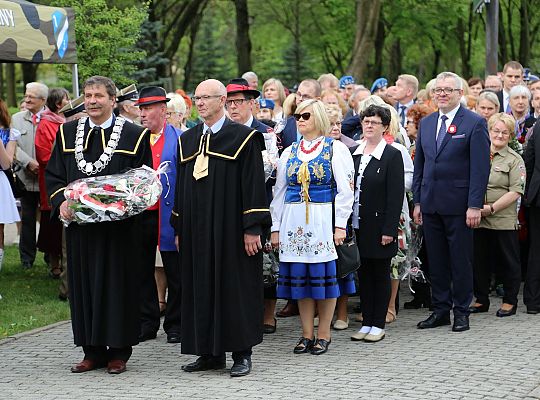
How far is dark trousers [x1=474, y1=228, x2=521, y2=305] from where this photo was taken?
33.7ft

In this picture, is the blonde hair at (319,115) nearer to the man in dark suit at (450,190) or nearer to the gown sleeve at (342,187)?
the gown sleeve at (342,187)

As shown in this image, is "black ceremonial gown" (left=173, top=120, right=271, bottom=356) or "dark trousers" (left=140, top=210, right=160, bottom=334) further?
"dark trousers" (left=140, top=210, right=160, bottom=334)

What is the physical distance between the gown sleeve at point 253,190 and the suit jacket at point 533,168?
3780 mm

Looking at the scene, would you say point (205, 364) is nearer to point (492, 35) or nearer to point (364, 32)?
point (492, 35)

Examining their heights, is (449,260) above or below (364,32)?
below

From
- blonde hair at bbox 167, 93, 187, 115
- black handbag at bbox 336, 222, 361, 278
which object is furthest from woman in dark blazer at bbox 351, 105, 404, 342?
blonde hair at bbox 167, 93, 187, 115

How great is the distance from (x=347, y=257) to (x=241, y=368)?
1448 millimetres

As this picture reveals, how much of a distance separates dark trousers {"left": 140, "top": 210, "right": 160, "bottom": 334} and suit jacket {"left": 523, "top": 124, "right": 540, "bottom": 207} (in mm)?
3915

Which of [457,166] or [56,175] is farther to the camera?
[457,166]

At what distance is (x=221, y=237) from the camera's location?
24.8ft

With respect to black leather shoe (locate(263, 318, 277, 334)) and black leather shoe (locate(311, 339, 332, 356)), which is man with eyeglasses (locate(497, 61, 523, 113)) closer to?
black leather shoe (locate(263, 318, 277, 334))

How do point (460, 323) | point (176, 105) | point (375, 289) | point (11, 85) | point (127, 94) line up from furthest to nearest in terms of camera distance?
point (11, 85), point (176, 105), point (127, 94), point (460, 323), point (375, 289)

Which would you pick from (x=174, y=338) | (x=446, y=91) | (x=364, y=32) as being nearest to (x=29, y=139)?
(x=174, y=338)

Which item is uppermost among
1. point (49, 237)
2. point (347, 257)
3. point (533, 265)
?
point (347, 257)
